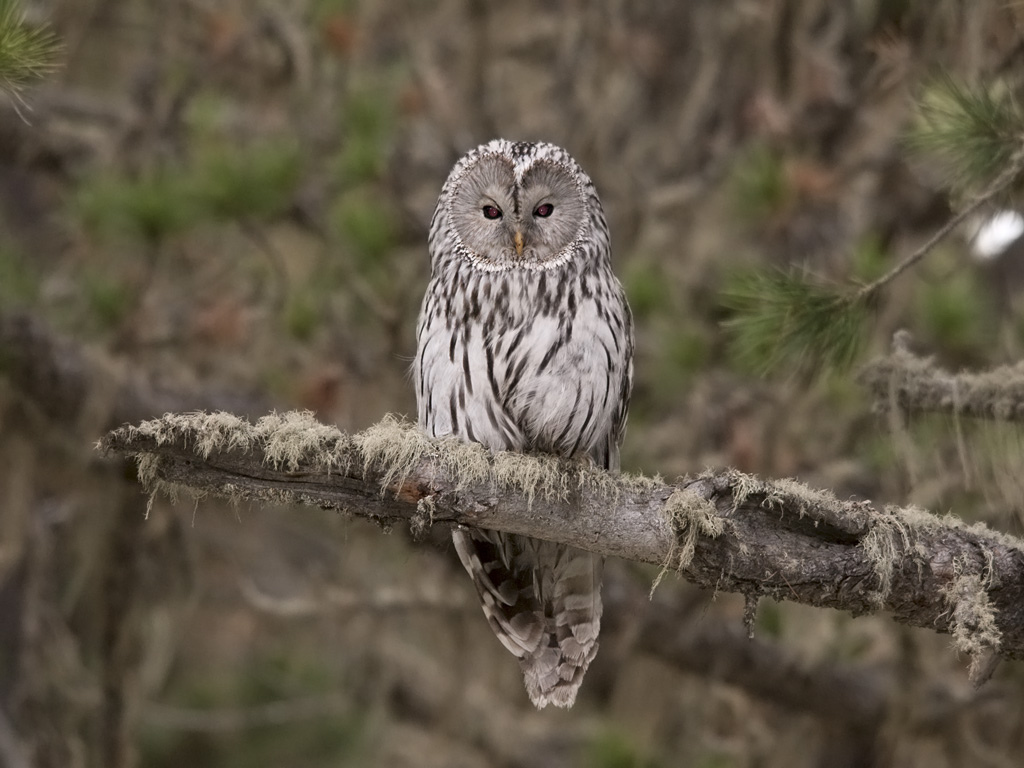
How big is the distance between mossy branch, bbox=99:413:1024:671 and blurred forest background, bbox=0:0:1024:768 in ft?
2.62

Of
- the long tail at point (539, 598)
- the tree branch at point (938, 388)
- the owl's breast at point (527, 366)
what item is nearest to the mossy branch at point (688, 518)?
the owl's breast at point (527, 366)

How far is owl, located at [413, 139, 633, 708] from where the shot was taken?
3.45 meters

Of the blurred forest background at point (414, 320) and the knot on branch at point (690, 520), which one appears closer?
Result: the knot on branch at point (690, 520)

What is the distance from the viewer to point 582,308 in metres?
3.52

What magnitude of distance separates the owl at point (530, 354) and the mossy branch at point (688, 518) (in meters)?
0.41

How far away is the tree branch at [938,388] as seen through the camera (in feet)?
11.3

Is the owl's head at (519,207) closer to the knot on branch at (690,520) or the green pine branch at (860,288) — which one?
the green pine branch at (860,288)

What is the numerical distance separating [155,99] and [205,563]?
227 cm

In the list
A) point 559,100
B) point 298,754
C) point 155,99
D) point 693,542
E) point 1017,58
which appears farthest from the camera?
point 298,754

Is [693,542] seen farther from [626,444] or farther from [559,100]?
[559,100]

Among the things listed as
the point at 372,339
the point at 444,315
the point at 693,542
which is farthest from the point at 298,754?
the point at 693,542

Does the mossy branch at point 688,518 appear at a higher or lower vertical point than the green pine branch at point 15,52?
lower

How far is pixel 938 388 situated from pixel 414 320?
7.01 feet

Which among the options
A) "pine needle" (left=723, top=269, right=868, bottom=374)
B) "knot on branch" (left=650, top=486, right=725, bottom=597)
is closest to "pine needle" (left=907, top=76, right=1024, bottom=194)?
"pine needle" (left=723, top=269, right=868, bottom=374)
